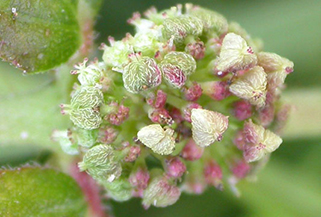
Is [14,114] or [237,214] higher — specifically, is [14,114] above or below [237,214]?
above

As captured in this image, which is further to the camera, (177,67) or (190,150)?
(190,150)

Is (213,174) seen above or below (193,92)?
below

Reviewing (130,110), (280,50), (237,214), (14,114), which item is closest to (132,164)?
(130,110)

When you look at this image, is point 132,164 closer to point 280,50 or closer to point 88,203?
point 88,203

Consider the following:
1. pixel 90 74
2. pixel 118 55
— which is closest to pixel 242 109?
pixel 118 55

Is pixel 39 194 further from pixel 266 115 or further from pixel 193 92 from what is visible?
pixel 266 115

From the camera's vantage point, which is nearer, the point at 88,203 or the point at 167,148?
the point at 167,148

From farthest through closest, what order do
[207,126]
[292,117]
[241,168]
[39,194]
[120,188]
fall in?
[292,117]
[241,168]
[39,194]
[120,188]
[207,126]
